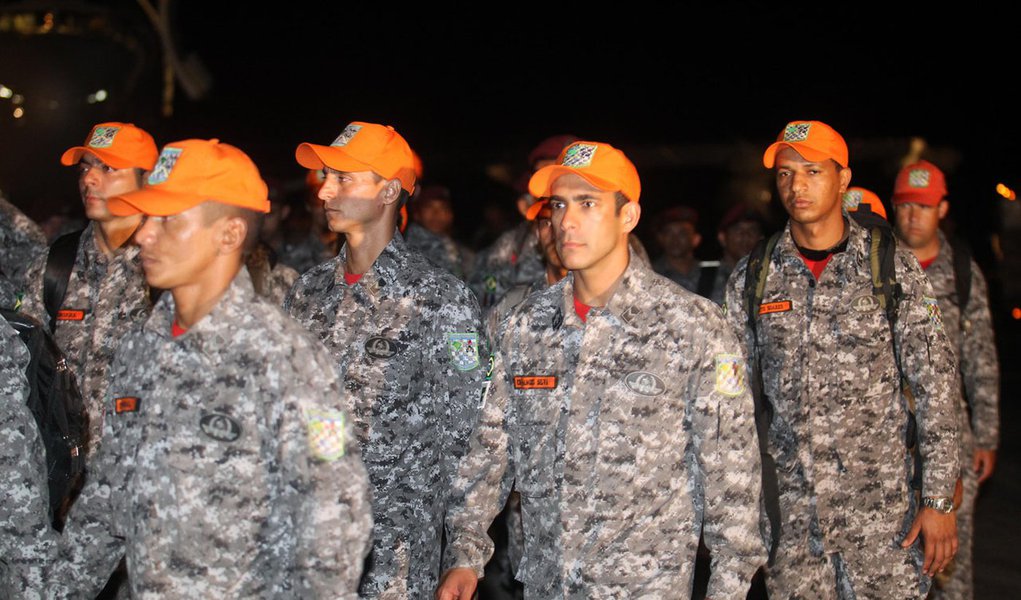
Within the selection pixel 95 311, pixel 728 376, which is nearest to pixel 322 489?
pixel 728 376

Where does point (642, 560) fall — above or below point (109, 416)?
below

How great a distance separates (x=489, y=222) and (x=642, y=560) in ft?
48.3

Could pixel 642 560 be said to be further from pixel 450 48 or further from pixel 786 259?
pixel 450 48

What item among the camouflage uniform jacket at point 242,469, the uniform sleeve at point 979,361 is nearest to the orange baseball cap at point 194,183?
the camouflage uniform jacket at point 242,469

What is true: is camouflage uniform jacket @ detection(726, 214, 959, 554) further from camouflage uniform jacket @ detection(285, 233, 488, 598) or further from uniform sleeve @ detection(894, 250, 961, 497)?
camouflage uniform jacket @ detection(285, 233, 488, 598)

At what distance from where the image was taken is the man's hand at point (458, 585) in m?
4.06

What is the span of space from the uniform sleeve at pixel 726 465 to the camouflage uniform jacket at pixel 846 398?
1630 mm

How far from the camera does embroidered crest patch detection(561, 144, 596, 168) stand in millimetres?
4301

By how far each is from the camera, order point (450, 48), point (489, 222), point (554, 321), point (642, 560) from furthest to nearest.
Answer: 1. point (450, 48)
2. point (489, 222)
3. point (554, 321)
4. point (642, 560)

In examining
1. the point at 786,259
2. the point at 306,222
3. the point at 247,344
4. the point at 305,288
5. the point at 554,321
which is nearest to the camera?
the point at 247,344

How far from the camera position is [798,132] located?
5762mm

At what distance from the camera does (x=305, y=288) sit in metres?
5.34

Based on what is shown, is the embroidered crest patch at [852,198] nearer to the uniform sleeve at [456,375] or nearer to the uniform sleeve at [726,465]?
the uniform sleeve at [456,375]

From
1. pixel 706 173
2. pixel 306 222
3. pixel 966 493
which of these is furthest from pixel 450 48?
pixel 966 493
